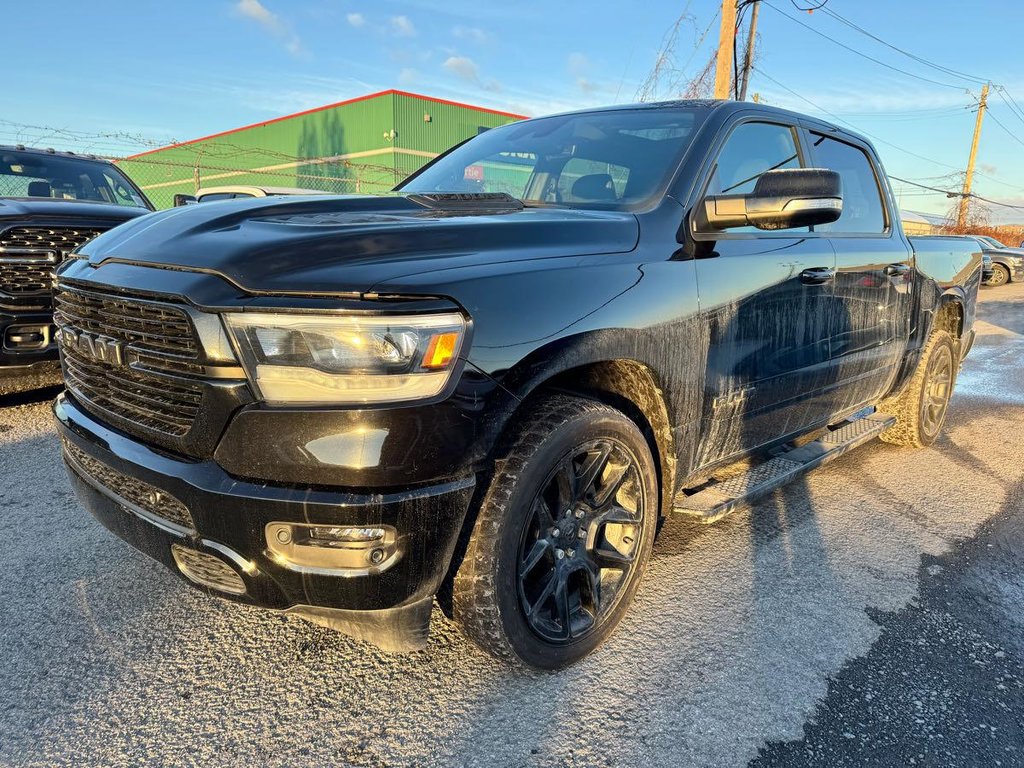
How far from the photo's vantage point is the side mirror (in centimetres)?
253

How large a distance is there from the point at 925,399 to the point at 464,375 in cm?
416

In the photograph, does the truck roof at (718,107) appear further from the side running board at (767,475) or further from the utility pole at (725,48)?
the utility pole at (725,48)

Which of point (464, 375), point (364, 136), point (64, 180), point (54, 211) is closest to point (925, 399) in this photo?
point (464, 375)

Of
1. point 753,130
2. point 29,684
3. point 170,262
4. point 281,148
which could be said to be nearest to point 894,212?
point 753,130

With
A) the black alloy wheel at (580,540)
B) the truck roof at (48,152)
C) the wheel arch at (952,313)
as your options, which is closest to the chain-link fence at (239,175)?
the truck roof at (48,152)

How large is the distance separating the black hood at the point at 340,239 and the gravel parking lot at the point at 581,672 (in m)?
1.22

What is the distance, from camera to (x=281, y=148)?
1373 inches

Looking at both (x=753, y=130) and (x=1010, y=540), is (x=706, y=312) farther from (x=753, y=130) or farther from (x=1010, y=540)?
(x=1010, y=540)

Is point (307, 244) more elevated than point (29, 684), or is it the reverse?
point (307, 244)

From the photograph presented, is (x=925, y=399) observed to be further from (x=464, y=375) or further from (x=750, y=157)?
(x=464, y=375)

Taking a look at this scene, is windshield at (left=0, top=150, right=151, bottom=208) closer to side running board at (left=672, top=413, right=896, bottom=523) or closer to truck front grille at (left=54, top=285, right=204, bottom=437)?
truck front grille at (left=54, top=285, right=204, bottom=437)

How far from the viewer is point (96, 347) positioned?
2084 mm

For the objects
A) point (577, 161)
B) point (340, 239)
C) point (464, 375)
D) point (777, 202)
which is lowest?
point (464, 375)

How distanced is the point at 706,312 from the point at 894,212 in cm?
251
